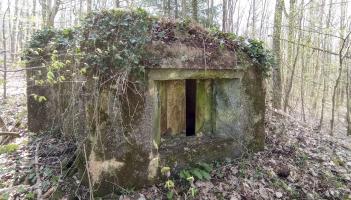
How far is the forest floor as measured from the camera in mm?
3441

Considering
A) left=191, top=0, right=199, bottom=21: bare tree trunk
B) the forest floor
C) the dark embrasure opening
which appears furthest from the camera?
left=191, top=0, right=199, bottom=21: bare tree trunk

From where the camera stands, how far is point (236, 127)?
434 centimetres

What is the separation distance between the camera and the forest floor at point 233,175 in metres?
3.44

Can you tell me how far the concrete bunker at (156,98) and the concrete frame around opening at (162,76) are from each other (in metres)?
0.01

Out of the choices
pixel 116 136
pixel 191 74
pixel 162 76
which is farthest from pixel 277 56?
pixel 116 136

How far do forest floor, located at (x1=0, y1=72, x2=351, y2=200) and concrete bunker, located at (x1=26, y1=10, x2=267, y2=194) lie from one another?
0.25 m

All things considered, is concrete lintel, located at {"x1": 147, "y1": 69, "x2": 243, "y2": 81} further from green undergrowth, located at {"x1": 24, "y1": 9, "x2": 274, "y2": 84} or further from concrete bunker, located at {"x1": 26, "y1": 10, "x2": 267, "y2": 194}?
green undergrowth, located at {"x1": 24, "y1": 9, "x2": 274, "y2": 84}

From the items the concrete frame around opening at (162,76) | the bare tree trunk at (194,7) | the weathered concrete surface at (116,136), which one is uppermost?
the bare tree trunk at (194,7)

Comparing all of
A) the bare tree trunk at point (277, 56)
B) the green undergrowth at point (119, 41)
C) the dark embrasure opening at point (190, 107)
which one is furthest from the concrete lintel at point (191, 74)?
the bare tree trunk at point (277, 56)

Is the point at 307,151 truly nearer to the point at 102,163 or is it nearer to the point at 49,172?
the point at 102,163

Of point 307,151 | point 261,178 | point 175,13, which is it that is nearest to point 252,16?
point 175,13

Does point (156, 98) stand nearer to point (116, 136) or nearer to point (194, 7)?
point (116, 136)

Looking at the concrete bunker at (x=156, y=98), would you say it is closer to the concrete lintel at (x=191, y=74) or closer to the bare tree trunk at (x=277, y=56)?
the concrete lintel at (x=191, y=74)

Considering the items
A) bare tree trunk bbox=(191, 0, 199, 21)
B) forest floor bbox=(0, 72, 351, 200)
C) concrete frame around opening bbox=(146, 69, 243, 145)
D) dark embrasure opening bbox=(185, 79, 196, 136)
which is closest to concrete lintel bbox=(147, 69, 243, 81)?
concrete frame around opening bbox=(146, 69, 243, 145)
